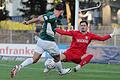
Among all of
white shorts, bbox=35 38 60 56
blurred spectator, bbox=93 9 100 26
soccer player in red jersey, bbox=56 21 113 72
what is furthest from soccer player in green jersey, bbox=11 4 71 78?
blurred spectator, bbox=93 9 100 26

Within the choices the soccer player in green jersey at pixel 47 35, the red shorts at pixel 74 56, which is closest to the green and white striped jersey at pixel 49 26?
the soccer player in green jersey at pixel 47 35

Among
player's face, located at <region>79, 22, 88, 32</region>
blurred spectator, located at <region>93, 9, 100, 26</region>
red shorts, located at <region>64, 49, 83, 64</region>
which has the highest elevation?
player's face, located at <region>79, 22, 88, 32</region>

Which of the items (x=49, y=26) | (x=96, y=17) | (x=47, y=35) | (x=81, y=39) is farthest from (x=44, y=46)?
(x=96, y=17)

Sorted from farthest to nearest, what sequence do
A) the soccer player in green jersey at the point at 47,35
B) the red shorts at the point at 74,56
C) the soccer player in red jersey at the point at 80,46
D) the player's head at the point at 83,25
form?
1. the red shorts at the point at 74,56
2. the soccer player in red jersey at the point at 80,46
3. the player's head at the point at 83,25
4. the soccer player in green jersey at the point at 47,35

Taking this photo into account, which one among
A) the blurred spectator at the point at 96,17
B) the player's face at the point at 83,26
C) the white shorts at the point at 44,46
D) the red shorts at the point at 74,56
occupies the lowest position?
the blurred spectator at the point at 96,17

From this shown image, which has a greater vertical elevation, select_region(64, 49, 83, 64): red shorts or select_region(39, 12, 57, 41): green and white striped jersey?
select_region(39, 12, 57, 41): green and white striped jersey

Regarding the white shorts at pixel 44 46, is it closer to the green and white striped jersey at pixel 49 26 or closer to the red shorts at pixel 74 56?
the green and white striped jersey at pixel 49 26

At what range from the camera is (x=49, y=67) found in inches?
648

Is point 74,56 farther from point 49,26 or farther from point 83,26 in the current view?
point 49,26

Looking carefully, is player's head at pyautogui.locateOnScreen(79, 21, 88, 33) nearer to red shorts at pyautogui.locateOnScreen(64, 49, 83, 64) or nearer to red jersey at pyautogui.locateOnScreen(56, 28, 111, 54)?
red jersey at pyautogui.locateOnScreen(56, 28, 111, 54)

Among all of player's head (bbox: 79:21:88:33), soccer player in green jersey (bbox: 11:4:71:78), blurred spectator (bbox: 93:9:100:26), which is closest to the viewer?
soccer player in green jersey (bbox: 11:4:71:78)

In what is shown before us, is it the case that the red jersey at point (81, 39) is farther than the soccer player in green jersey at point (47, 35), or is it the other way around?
the red jersey at point (81, 39)

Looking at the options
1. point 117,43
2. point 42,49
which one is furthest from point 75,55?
point 117,43

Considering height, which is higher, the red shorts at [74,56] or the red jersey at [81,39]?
the red jersey at [81,39]
